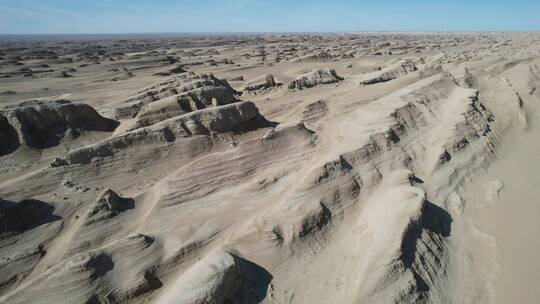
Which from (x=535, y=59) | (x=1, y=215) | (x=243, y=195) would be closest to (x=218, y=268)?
(x=243, y=195)

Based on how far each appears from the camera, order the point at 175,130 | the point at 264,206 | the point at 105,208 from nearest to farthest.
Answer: the point at 105,208 < the point at 264,206 < the point at 175,130

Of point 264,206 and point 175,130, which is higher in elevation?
point 175,130

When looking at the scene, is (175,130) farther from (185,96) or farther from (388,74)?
(388,74)

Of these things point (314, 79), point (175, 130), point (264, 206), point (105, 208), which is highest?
point (314, 79)

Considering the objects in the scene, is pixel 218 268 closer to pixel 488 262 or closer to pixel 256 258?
pixel 256 258

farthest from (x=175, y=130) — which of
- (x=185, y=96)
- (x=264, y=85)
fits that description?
(x=264, y=85)

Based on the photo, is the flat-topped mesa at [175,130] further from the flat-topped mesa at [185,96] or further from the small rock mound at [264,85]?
the small rock mound at [264,85]

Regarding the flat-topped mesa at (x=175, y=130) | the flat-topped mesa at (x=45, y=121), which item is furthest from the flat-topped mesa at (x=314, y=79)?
the flat-topped mesa at (x=45, y=121)
